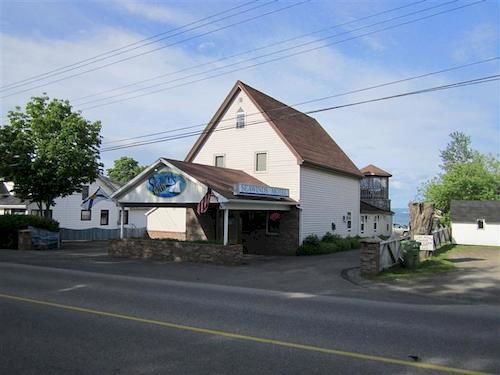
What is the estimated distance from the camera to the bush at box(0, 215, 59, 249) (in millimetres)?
27094

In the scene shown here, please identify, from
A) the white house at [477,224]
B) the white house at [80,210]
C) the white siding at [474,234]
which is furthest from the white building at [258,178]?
the white house at [477,224]

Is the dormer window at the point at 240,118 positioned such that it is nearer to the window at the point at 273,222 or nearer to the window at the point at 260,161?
the window at the point at 260,161

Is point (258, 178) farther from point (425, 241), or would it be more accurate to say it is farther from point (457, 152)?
point (457, 152)

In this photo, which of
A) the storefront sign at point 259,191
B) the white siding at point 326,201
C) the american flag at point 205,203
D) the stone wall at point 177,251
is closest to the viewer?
the stone wall at point 177,251

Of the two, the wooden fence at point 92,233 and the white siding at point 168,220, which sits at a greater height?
the white siding at point 168,220

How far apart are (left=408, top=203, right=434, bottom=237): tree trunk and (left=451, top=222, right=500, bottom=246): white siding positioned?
2205 centimetres

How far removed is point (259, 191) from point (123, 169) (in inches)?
2562

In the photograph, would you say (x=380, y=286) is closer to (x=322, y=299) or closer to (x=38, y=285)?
(x=322, y=299)

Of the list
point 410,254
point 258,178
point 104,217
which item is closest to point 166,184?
point 258,178

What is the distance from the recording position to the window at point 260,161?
27391 mm

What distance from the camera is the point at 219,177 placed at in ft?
77.7

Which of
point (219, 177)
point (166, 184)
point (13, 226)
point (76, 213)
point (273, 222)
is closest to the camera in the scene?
point (166, 184)

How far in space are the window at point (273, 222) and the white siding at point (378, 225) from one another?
11.3 metres

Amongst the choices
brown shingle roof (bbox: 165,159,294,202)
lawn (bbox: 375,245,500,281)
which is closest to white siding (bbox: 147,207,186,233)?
brown shingle roof (bbox: 165,159,294,202)
